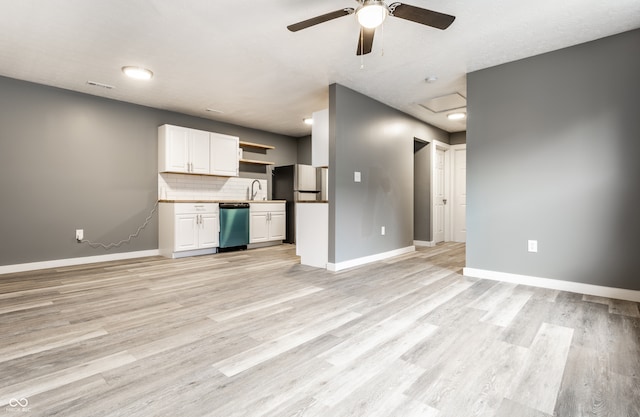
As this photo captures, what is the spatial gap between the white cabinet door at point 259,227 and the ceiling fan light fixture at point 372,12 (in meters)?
4.42

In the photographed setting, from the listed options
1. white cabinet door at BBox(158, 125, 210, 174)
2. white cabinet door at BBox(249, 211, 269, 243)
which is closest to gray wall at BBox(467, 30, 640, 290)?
white cabinet door at BBox(249, 211, 269, 243)

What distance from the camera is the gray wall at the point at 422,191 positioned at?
20.0ft

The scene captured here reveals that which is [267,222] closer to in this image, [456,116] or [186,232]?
[186,232]

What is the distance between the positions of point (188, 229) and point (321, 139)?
2540 millimetres

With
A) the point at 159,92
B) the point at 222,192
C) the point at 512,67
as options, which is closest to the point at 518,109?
the point at 512,67

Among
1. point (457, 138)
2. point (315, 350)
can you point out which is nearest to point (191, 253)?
point (315, 350)

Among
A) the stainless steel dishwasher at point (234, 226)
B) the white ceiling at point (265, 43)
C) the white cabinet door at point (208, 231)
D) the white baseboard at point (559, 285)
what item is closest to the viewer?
the white ceiling at point (265, 43)

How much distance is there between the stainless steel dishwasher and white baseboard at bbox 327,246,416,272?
2.24 m

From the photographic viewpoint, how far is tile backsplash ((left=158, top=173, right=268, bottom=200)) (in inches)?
209

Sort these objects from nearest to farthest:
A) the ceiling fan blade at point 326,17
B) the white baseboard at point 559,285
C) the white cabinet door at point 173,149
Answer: the ceiling fan blade at point 326,17 < the white baseboard at point 559,285 < the white cabinet door at point 173,149

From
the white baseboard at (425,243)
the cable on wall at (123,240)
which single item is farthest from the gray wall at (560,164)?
the cable on wall at (123,240)

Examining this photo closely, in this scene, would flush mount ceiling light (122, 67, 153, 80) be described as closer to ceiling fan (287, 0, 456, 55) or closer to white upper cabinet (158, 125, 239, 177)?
white upper cabinet (158, 125, 239, 177)

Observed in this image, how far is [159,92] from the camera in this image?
173 inches

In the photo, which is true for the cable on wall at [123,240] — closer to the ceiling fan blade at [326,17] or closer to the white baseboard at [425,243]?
the ceiling fan blade at [326,17]
